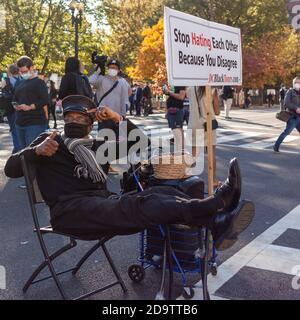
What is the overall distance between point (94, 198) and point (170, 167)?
64 centimetres

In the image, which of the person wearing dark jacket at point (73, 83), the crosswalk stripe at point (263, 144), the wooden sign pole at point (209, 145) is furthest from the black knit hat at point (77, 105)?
the crosswalk stripe at point (263, 144)

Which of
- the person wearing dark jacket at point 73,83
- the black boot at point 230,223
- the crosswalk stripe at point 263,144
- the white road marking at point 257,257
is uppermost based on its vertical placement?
the person wearing dark jacket at point 73,83

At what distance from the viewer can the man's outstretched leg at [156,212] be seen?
306cm

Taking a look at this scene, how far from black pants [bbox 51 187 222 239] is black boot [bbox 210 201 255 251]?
12 centimetres

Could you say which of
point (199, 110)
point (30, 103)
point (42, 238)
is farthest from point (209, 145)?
point (30, 103)

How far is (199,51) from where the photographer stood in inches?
162

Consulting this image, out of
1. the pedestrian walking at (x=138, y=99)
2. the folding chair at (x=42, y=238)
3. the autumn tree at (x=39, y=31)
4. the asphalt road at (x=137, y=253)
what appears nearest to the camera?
the folding chair at (x=42, y=238)

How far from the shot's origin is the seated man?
3100 mm

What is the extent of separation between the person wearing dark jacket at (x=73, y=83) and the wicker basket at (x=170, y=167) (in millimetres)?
3937

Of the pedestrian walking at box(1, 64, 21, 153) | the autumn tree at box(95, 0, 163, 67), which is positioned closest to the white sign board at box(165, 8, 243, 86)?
the pedestrian walking at box(1, 64, 21, 153)

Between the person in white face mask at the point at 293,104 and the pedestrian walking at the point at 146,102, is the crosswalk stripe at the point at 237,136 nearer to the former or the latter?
the person in white face mask at the point at 293,104

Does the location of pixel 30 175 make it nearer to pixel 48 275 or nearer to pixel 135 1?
pixel 48 275

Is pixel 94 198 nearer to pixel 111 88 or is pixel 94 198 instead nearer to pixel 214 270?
pixel 214 270

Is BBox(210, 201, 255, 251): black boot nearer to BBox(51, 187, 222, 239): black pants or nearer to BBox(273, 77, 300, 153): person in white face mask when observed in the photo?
BBox(51, 187, 222, 239): black pants
